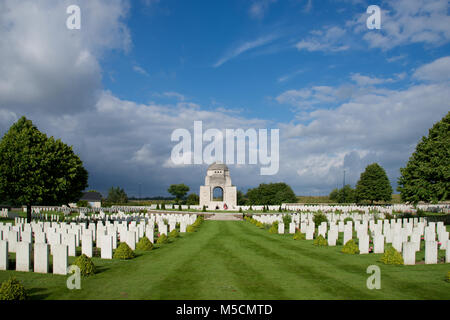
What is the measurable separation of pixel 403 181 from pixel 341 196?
2297 inches

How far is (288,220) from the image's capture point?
26438 millimetres

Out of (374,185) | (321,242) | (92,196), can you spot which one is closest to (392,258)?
(321,242)

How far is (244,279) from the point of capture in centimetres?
845

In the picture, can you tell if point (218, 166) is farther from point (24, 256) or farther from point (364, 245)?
point (24, 256)

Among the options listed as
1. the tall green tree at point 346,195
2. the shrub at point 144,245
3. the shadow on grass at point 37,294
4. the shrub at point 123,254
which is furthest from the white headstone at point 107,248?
the tall green tree at point 346,195

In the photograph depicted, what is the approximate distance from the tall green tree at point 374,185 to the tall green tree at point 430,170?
33.1 meters

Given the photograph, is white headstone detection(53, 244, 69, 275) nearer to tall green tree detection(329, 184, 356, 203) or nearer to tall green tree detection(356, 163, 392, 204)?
tall green tree detection(356, 163, 392, 204)

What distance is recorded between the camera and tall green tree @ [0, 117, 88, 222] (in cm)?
2244

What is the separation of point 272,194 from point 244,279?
229 ft

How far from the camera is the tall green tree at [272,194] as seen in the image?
72188 mm

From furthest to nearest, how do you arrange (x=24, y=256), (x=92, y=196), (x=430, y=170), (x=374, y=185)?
(x=92, y=196) < (x=374, y=185) < (x=430, y=170) < (x=24, y=256)

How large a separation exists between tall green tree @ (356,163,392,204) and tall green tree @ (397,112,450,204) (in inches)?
1304
